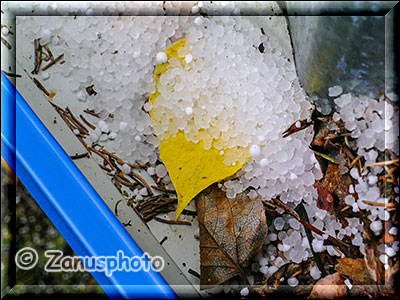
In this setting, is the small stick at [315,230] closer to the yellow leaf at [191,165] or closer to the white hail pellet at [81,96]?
the yellow leaf at [191,165]

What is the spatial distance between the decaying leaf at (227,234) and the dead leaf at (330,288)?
0.12 meters

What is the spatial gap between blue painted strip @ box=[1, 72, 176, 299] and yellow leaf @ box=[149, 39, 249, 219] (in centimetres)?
14

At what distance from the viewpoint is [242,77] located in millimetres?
707

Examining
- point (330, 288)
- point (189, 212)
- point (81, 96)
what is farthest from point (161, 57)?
point (330, 288)

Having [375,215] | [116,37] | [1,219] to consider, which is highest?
[116,37]

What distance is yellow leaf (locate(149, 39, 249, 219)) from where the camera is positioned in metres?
0.69

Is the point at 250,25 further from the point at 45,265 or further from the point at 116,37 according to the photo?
the point at 45,265

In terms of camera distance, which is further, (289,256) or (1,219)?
(1,219)

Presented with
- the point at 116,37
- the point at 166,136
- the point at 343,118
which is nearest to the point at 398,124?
the point at 343,118

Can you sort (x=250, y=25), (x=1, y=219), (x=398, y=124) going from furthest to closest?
(x=1, y=219) → (x=250, y=25) → (x=398, y=124)

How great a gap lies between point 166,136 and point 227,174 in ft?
0.46

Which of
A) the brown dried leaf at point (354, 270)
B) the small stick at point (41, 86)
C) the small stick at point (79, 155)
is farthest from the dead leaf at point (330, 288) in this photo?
the small stick at point (41, 86)

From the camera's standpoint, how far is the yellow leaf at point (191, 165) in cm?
69

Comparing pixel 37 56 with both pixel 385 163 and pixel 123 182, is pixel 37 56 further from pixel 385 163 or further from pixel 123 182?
pixel 385 163
